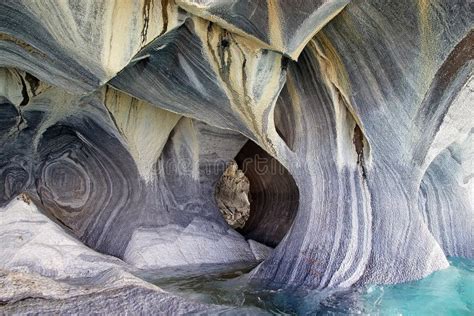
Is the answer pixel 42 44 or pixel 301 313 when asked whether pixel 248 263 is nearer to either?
pixel 301 313

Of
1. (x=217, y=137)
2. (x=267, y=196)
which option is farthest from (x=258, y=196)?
(x=217, y=137)

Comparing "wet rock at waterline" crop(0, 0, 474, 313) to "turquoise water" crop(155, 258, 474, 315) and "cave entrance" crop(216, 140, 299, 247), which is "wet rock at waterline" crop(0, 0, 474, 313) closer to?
"turquoise water" crop(155, 258, 474, 315)

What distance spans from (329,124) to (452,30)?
2.84 feet

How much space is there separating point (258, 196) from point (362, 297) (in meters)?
2.48

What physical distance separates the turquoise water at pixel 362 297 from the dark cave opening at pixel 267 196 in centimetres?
144

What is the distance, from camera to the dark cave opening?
178 inches

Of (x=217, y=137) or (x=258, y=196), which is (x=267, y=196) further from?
(x=217, y=137)

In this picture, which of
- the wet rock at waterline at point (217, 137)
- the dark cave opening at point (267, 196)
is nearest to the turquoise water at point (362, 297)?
the wet rock at waterline at point (217, 137)

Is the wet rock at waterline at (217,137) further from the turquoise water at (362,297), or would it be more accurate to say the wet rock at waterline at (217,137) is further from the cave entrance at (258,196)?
the cave entrance at (258,196)

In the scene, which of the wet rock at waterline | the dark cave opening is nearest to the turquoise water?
the wet rock at waterline

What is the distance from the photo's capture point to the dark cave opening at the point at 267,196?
4512mm

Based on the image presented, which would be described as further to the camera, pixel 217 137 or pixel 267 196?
pixel 267 196

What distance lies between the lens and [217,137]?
4152 mm

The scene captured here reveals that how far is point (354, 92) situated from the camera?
9.61 feet
